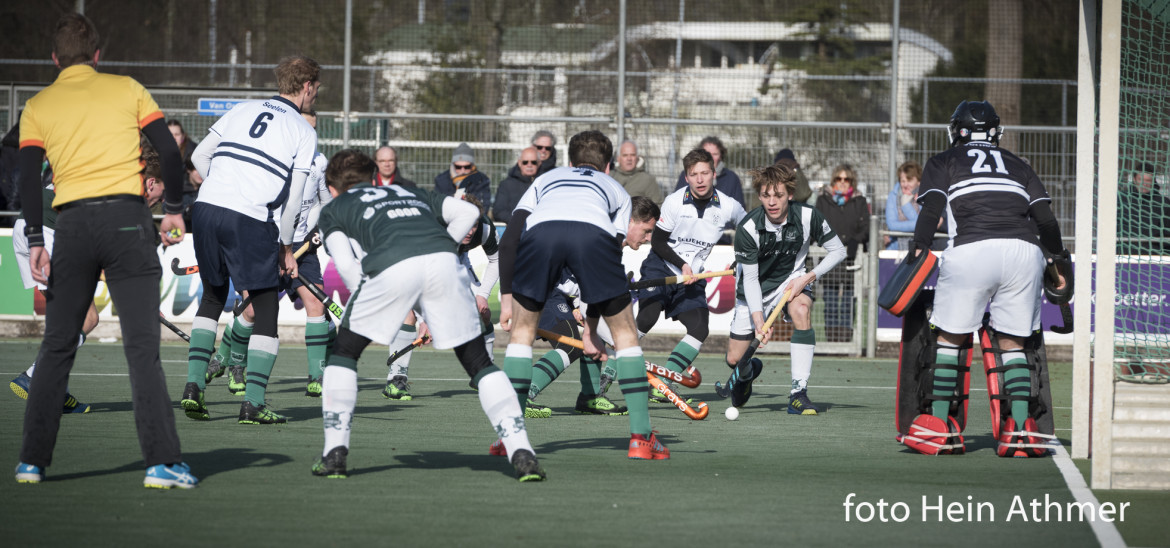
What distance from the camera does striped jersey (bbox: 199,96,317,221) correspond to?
7.28m

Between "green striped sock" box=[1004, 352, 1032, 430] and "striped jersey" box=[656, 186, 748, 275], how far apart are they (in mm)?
2777

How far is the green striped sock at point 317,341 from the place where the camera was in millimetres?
9062

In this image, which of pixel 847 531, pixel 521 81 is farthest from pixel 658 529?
pixel 521 81

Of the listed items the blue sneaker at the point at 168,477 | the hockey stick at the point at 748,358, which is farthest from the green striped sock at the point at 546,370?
the blue sneaker at the point at 168,477

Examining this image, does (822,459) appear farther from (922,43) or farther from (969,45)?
(969,45)

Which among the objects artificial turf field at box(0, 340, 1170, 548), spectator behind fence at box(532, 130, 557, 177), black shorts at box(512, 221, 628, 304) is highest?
spectator behind fence at box(532, 130, 557, 177)

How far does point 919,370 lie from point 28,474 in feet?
15.4

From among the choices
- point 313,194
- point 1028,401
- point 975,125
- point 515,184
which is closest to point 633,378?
point 1028,401

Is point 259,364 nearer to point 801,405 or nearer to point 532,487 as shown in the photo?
point 532,487

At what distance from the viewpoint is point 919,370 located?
7172 millimetres

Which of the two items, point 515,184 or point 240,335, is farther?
point 515,184

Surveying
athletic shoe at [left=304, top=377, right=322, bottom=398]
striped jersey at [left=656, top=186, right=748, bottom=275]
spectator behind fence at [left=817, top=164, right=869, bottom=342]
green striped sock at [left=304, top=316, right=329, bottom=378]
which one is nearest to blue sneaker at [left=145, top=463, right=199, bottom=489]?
green striped sock at [left=304, top=316, right=329, bottom=378]

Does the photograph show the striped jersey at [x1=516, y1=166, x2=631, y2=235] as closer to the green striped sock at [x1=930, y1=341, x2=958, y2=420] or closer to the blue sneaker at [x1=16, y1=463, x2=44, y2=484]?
the green striped sock at [x1=930, y1=341, x2=958, y2=420]

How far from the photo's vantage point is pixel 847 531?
4.70 m
